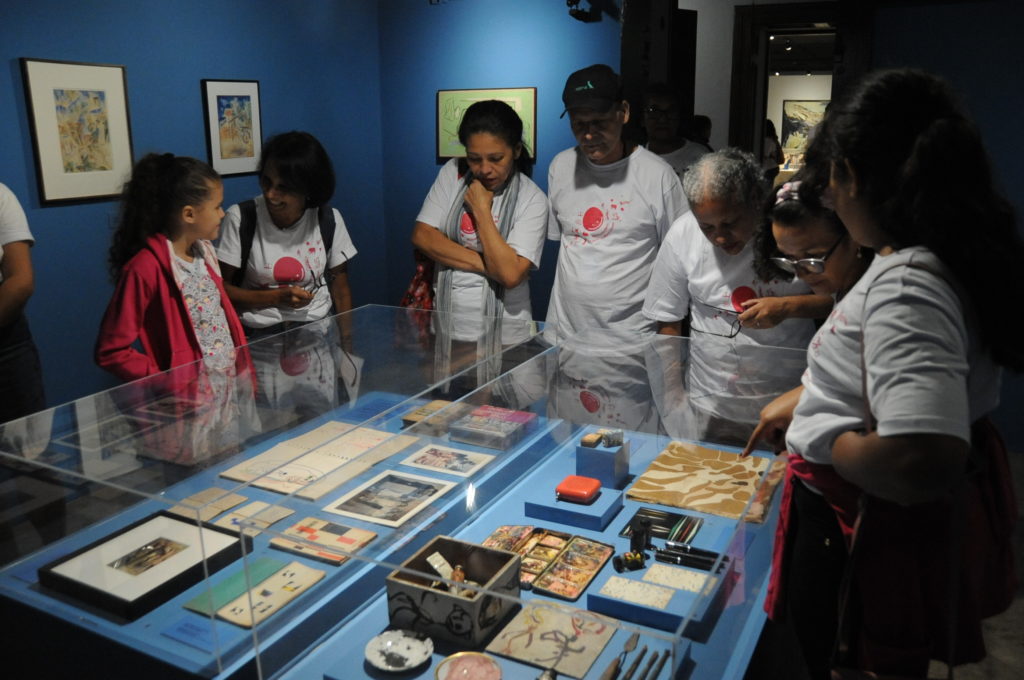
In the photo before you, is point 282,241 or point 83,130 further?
point 83,130

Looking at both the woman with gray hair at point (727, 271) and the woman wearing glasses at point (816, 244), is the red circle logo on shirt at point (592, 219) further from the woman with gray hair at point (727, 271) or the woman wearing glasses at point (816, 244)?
the woman wearing glasses at point (816, 244)

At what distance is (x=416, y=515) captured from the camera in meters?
2.05

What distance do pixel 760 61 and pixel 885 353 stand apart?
3.94 meters

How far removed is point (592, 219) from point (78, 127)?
2451 millimetres

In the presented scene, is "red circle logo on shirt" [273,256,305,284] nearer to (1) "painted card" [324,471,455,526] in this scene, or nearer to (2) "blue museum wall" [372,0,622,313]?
(1) "painted card" [324,471,455,526]

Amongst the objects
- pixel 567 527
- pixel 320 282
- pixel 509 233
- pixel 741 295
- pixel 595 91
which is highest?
pixel 595 91

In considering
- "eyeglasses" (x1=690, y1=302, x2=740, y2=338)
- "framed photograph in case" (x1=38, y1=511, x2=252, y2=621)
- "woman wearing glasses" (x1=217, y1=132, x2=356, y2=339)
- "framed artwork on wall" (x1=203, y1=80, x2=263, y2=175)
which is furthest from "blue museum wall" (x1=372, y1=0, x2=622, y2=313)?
"framed photograph in case" (x1=38, y1=511, x2=252, y2=621)

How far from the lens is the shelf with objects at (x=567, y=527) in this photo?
5.16 feet

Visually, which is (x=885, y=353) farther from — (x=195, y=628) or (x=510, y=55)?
(x=510, y=55)

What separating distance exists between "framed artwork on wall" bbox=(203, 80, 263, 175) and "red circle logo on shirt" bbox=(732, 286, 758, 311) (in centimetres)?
304

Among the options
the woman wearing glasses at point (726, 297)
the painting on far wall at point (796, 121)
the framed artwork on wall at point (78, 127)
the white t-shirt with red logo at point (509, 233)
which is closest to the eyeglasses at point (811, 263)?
the woman wearing glasses at point (726, 297)

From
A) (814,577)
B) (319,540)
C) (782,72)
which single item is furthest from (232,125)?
(814,577)

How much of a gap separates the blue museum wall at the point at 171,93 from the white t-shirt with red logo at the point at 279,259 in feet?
3.22

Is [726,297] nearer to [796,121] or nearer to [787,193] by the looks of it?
[787,193]
